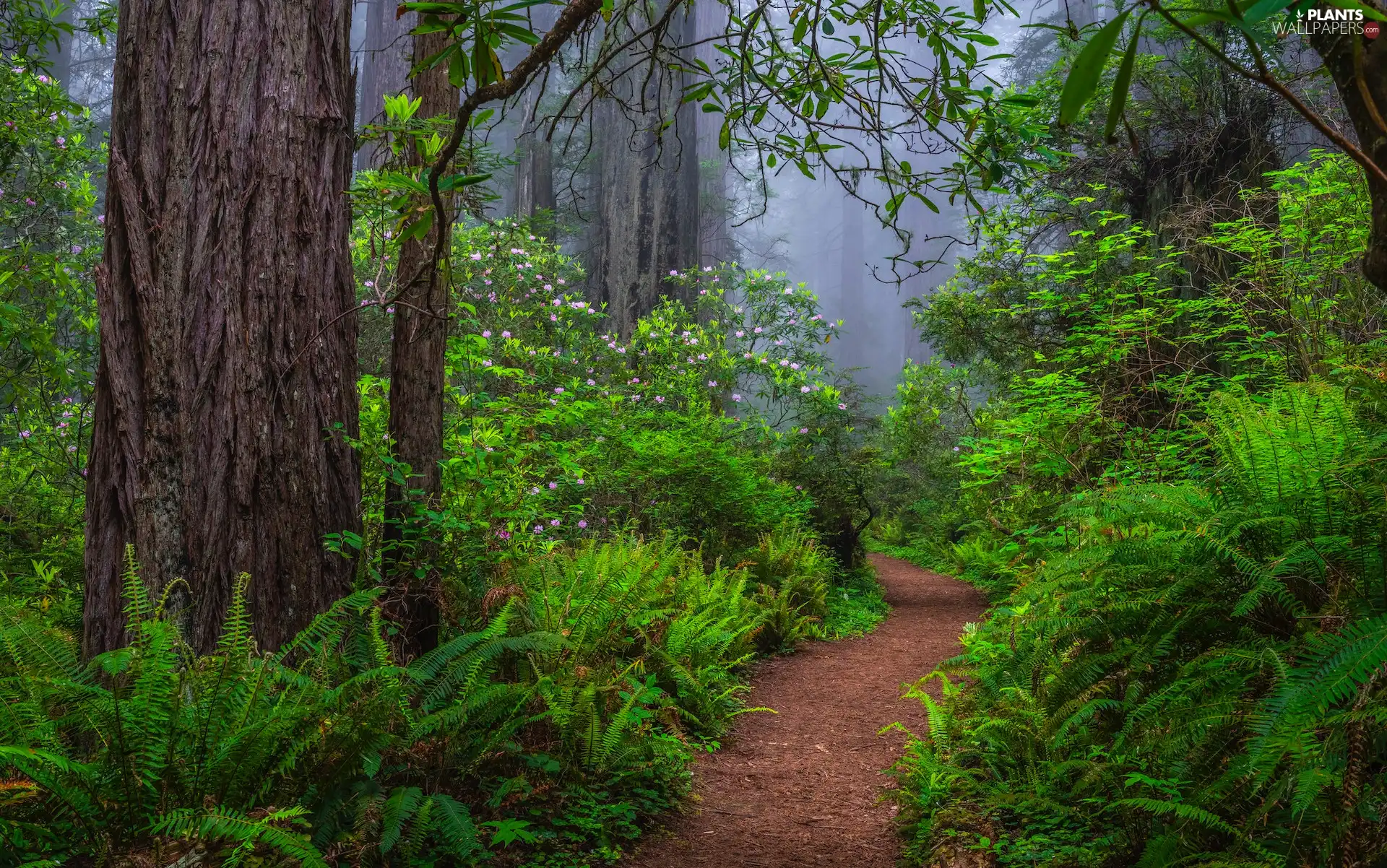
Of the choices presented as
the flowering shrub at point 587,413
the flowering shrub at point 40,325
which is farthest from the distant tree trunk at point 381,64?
the flowering shrub at point 40,325

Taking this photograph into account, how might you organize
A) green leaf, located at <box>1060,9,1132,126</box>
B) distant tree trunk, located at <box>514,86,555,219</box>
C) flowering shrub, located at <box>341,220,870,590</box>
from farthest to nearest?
1. distant tree trunk, located at <box>514,86,555,219</box>
2. flowering shrub, located at <box>341,220,870,590</box>
3. green leaf, located at <box>1060,9,1132,126</box>

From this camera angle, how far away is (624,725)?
3.68m

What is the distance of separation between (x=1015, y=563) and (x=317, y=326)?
643 centimetres

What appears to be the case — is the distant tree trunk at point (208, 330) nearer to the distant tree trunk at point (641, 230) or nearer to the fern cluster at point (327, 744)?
the fern cluster at point (327, 744)

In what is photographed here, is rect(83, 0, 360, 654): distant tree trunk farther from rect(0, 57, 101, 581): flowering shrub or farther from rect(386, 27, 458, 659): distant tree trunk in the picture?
rect(0, 57, 101, 581): flowering shrub

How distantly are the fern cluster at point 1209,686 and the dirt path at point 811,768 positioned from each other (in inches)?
15.9

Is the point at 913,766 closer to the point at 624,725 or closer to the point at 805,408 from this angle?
the point at 624,725

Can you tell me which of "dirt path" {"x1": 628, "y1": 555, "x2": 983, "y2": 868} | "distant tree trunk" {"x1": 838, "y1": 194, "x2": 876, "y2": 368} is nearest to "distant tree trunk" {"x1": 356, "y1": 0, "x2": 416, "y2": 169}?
"dirt path" {"x1": 628, "y1": 555, "x2": 983, "y2": 868}

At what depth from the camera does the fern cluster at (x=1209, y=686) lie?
7.02 ft

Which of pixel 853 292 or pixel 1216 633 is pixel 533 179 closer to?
pixel 1216 633

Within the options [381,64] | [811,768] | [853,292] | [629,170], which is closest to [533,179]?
[381,64]

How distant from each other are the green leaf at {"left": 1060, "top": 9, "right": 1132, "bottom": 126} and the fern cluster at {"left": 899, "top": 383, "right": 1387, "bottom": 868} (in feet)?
6.59

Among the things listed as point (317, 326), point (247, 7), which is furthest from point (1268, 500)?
point (247, 7)

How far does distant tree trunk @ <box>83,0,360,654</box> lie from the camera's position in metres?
2.89
